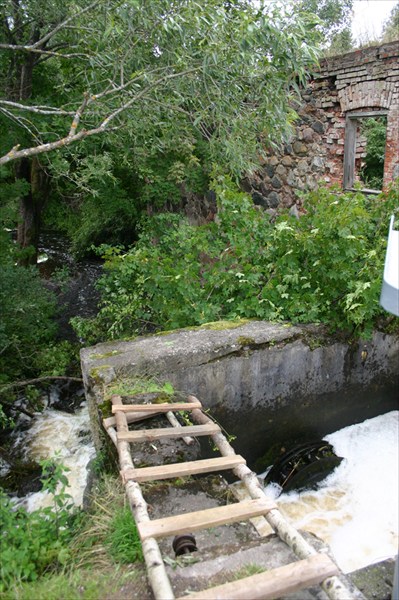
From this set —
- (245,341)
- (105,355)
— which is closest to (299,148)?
(245,341)

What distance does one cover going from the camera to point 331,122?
7320mm

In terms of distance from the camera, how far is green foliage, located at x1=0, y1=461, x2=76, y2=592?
2.20 meters

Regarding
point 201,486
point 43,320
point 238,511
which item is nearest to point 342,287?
point 201,486

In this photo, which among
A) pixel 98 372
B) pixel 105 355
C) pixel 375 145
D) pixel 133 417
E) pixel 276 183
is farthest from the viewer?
pixel 375 145

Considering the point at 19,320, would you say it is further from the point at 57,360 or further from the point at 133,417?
the point at 133,417

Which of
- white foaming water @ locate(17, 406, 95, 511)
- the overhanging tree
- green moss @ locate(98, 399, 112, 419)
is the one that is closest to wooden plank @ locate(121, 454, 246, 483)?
green moss @ locate(98, 399, 112, 419)

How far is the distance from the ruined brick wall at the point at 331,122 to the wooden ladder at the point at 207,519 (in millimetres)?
4684

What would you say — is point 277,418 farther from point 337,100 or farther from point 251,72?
point 337,100

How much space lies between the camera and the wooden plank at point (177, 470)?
268 cm

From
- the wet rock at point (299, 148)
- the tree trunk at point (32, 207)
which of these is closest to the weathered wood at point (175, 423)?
the wet rock at point (299, 148)

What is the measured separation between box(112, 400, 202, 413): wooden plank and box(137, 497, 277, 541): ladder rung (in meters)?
1.10

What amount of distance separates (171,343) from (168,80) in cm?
270

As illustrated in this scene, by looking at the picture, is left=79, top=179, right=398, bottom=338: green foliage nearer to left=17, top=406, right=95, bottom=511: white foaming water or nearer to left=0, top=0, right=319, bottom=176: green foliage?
left=0, top=0, right=319, bottom=176: green foliage

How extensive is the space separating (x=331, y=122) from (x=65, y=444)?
602 cm
